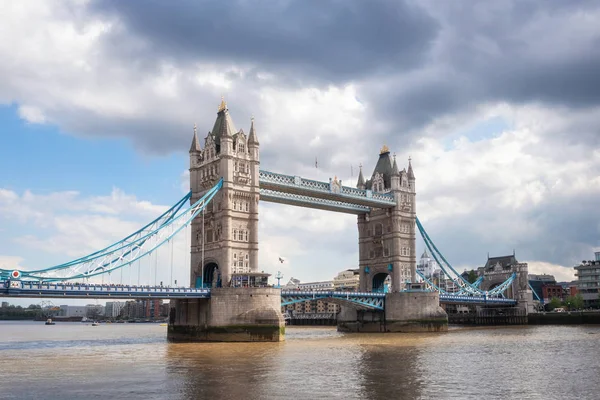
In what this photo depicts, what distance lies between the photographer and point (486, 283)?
430 ft

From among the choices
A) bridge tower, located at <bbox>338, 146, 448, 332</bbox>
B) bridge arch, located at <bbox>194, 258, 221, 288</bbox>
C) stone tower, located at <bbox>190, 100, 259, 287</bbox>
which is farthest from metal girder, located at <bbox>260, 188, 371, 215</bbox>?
bridge arch, located at <bbox>194, 258, 221, 288</bbox>

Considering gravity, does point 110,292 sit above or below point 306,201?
below

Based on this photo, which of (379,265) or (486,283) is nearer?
(379,265)

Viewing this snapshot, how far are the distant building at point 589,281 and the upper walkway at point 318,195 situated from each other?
2406 inches

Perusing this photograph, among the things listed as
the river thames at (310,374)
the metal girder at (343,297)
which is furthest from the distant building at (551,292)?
the river thames at (310,374)

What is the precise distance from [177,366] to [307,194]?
46637mm

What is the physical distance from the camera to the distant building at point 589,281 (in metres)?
130

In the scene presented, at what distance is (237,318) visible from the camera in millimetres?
62281

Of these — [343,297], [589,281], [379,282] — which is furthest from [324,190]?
[589,281]

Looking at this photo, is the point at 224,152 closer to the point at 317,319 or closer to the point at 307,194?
the point at 307,194

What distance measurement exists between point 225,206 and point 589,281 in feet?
306

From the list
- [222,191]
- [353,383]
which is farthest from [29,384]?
[222,191]

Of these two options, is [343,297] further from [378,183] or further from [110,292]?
[110,292]

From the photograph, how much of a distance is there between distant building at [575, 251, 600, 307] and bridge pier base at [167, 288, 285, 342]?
90.6m
